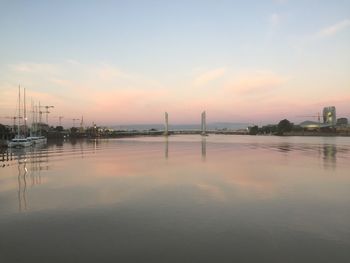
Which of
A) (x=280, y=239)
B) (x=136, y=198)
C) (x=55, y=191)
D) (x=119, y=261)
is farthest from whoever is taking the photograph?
(x=55, y=191)

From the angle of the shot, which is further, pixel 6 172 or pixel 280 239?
pixel 6 172

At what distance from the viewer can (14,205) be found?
47.4ft

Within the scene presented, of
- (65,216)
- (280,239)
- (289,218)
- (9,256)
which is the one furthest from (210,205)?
(9,256)

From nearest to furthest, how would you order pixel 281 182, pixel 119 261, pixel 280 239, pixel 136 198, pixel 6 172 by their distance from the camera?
pixel 119 261 → pixel 280 239 → pixel 136 198 → pixel 281 182 → pixel 6 172

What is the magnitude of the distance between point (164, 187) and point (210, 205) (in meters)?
4.91

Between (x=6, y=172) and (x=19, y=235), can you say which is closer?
(x=19, y=235)

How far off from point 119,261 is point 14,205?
8037mm

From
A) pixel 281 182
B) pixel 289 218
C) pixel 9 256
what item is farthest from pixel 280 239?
pixel 281 182

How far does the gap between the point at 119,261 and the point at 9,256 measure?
2744mm

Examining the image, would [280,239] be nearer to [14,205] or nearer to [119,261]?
[119,261]

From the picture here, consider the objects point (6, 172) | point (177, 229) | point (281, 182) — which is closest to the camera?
point (177, 229)

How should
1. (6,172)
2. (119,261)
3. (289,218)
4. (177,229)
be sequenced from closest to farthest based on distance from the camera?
(119,261) < (177,229) < (289,218) < (6,172)

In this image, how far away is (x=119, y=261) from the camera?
8.29 metres

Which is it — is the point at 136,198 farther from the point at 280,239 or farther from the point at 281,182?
the point at 281,182
